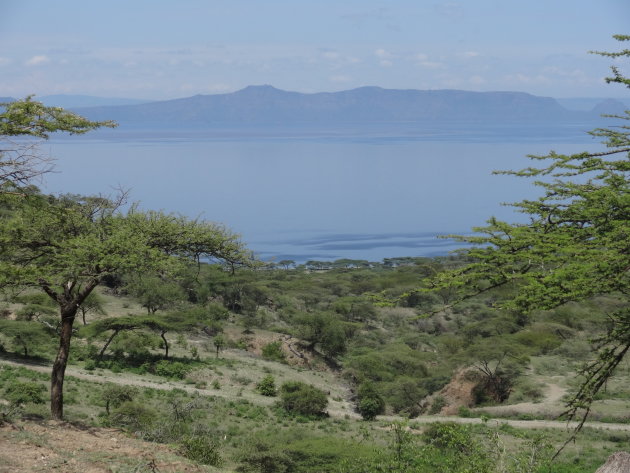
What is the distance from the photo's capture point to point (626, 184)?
352 inches

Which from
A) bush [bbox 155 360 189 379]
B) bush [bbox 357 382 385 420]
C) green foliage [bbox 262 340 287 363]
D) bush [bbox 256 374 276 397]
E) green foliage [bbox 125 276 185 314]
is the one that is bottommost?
green foliage [bbox 262 340 287 363]

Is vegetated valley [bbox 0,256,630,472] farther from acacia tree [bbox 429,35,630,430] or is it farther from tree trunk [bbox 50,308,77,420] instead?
acacia tree [bbox 429,35,630,430]

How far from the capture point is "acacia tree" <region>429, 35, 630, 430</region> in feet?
23.6

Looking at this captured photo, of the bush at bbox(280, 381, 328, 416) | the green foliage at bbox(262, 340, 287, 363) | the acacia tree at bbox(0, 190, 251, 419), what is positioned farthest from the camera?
the green foliage at bbox(262, 340, 287, 363)

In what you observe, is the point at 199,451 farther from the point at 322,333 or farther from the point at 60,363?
the point at 322,333

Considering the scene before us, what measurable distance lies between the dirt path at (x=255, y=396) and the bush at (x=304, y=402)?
0.96 m

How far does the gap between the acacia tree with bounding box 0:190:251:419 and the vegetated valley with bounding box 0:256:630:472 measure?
770 mm

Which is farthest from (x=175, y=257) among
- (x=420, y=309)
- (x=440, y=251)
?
(x=440, y=251)

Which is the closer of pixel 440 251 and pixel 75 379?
pixel 75 379

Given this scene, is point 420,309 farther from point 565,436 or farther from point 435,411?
point 565,436

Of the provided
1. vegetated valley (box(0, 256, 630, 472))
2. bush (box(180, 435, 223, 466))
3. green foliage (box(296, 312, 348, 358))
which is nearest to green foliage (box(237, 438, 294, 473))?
vegetated valley (box(0, 256, 630, 472))

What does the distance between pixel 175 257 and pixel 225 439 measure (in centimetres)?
926

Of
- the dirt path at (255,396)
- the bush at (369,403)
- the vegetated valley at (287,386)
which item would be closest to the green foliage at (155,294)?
the vegetated valley at (287,386)

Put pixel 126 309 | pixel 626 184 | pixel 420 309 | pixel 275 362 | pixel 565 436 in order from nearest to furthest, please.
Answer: pixel 626 184
pixel 565 436
pixel 275 362
pixel 126 309
pixel 420 309
